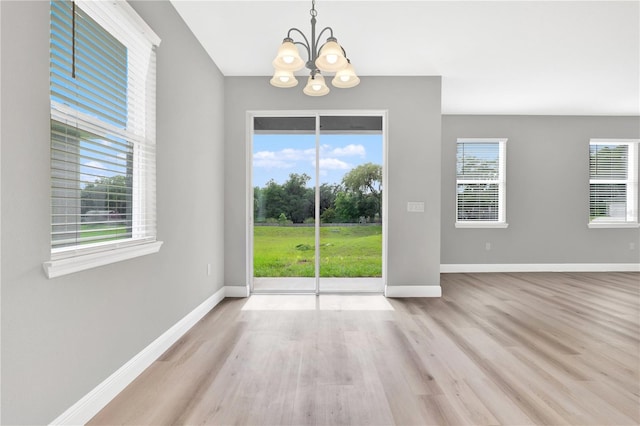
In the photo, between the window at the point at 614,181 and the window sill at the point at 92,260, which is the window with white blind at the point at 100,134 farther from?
the window at the point at 614,181

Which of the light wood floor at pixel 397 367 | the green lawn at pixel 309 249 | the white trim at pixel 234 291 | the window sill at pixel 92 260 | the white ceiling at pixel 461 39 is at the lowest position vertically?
the light wood floor at pixel 397 367

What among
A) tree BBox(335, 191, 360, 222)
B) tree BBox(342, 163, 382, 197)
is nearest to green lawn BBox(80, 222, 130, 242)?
tree BBox(335, 191, 360, 222)

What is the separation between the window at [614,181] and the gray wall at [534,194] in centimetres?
23

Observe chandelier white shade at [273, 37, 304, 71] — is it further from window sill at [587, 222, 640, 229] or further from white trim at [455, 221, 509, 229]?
window sill at [587, 222, 640, 229]

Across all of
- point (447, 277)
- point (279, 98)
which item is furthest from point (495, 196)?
point (279, 98)

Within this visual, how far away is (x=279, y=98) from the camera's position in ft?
13.3

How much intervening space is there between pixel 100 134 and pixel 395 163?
10.3 ft

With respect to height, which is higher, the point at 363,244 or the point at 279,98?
the point at 279,98

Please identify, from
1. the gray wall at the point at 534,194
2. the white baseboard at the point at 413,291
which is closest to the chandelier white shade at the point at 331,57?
the white baseboard at the point at 413,291

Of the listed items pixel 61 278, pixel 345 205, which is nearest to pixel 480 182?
pixel 345 205

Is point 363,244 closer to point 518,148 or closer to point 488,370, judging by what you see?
point 488,370

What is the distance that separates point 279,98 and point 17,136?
10.1ft

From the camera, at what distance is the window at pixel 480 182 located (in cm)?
560

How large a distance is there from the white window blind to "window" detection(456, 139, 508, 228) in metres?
4.99
